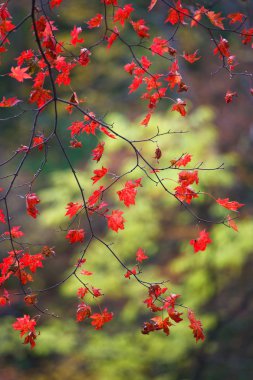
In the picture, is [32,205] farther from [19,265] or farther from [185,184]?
[185,184]

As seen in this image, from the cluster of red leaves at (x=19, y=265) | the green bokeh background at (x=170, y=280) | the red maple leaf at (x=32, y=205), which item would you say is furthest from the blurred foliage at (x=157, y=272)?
the red maple leaf at (x=32, y=205)

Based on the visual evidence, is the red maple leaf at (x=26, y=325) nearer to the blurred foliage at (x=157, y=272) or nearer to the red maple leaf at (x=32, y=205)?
the red maple leaf at (x=32, y=205)

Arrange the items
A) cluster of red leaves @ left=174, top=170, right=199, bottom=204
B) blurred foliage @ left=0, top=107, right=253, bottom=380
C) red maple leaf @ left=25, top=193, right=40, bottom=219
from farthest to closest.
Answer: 1. blurred foliage @ left=0, top=107, right=253, bottom=380
2. cluster of red leaves @ left=174, top=170, right=199, bottom=204
3. red maple leaf @ left=25, top=193, right=40, bottom=219

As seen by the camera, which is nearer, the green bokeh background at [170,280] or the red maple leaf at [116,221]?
the red maple leaf at [116,221]

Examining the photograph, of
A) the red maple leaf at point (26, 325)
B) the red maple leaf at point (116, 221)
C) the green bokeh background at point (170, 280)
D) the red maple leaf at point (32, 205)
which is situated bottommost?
the red maple leaf at point (26, 325)

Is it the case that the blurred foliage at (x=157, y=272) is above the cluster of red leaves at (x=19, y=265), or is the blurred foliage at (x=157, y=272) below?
above

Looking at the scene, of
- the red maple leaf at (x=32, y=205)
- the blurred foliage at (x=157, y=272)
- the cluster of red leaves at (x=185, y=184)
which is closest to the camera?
the red maple leaf at (x=32, y=205)

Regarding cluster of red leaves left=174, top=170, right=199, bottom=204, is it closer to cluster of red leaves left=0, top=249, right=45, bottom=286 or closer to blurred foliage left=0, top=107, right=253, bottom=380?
cluster of red leaves left=0, top=249, right=45, bottom=286

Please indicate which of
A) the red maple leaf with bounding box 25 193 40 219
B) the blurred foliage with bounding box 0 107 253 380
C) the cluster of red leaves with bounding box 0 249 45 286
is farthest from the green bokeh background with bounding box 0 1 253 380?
the red maple leaf with bounding box 25 193 40 219

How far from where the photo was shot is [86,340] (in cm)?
638

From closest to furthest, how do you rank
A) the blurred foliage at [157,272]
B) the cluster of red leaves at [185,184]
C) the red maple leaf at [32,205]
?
the red maple leaf at [32,205] < the cluster of red leaves at [185,184] < the blurred foliage at [157,272]

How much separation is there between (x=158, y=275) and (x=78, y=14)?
4.95 meters

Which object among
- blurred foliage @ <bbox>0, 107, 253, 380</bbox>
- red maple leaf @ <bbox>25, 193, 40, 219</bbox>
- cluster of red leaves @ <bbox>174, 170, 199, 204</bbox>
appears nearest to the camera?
red maple leaf @ <bbox>25, 193, 40, 219</bbox>

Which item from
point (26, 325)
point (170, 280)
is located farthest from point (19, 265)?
Answer: point (170, 280)
